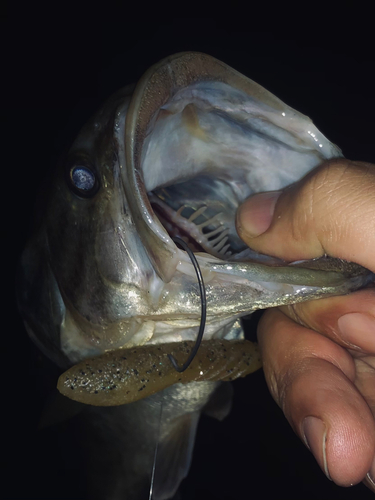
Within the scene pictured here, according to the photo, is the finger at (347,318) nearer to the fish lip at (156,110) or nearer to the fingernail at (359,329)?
the fingernail at (359,329)

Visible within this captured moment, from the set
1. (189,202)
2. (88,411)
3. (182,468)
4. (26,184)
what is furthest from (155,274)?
(26,184)

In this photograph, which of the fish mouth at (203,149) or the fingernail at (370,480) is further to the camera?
the fingernail at (370,480)

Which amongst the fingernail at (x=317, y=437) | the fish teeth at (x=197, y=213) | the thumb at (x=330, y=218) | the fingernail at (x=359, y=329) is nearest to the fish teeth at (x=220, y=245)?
the fish teeth at (x=197, y=213)

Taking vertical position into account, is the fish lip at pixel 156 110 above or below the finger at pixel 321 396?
above

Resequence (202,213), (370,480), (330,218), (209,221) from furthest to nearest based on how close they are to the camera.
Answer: (202,213), (209,221), (370,480), (330,218)

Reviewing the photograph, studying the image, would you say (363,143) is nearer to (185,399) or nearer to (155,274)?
(185,399)

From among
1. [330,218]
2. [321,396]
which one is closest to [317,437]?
[321,396]

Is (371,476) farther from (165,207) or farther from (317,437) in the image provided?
(165,207)
